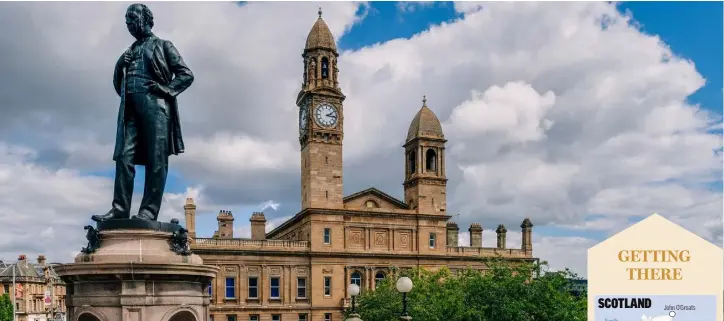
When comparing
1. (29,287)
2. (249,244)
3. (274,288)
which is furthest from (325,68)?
(29,287)

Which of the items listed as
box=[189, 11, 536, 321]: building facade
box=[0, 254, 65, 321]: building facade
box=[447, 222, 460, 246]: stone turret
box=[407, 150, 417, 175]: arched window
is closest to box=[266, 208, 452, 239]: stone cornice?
box=[189, 11, 536, 321]: building facade

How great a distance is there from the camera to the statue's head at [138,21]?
37.8 feet

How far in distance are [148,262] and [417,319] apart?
2866 centimetres

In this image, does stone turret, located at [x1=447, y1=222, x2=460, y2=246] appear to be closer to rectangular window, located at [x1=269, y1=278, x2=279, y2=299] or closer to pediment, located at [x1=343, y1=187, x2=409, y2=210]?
pediment, located at [x1=343, y1=187, x2=409, y2=210]

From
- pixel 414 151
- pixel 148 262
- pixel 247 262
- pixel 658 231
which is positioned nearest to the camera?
pixel 148 262

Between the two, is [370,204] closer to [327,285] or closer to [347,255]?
[347,255]

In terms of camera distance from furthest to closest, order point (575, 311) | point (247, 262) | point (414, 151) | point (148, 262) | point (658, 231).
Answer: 1. point (414, 151)
2. point (247, 262)
3. point (575, 311)
4. point (658, 231)
5. point (148, 262)

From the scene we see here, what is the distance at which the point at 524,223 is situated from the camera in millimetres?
65688

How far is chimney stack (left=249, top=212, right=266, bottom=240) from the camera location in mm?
60531

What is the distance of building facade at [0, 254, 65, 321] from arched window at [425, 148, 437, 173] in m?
Result: 49.3

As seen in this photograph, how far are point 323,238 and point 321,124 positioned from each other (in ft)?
29.6

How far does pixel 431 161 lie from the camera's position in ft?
204

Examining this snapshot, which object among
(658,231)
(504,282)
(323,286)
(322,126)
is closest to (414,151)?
(322,126)

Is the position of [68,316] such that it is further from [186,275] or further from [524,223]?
[524,223]
